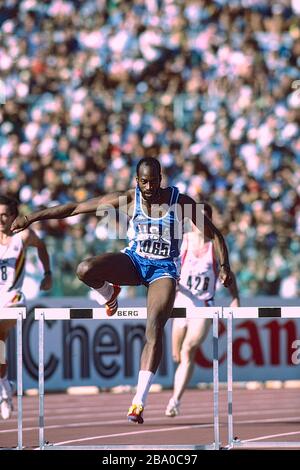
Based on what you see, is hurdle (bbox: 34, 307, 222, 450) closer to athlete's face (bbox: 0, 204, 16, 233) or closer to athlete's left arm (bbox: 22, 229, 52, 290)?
athlete's left arm (bbox: 22, 229, 52, 290)

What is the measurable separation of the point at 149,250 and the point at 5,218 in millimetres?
3802

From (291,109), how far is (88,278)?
48.4ft

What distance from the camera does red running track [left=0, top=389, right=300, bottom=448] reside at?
423 inches

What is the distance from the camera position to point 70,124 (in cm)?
2336

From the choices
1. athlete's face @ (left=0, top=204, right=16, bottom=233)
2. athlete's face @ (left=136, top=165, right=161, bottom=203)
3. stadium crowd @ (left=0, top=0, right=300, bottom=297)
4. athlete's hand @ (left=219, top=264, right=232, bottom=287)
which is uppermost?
stadium crowd @ (left=0, top=0, right=300, bottom=297)

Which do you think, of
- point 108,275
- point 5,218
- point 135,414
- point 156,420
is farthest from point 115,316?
point 156,420

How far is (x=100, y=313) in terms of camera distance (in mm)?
9141

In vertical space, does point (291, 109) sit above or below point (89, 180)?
above

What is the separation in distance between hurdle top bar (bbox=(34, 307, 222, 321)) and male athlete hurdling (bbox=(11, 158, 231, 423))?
94 millimetres

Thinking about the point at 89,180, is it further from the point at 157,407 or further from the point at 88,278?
the point at 88,278

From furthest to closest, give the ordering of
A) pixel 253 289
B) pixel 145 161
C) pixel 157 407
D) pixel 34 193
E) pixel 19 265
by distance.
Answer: pixel 34 193 < pixel 253 289 < pixel 157 407 < pixel 19 265 < pixel 145 161

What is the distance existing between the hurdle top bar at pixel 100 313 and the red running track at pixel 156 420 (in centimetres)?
123

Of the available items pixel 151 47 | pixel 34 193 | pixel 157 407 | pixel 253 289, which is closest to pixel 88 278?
pixel 157 407

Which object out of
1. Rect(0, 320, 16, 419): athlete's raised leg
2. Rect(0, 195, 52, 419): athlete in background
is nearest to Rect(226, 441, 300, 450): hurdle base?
Rect(0, 195, 52, 419): athlete in background
